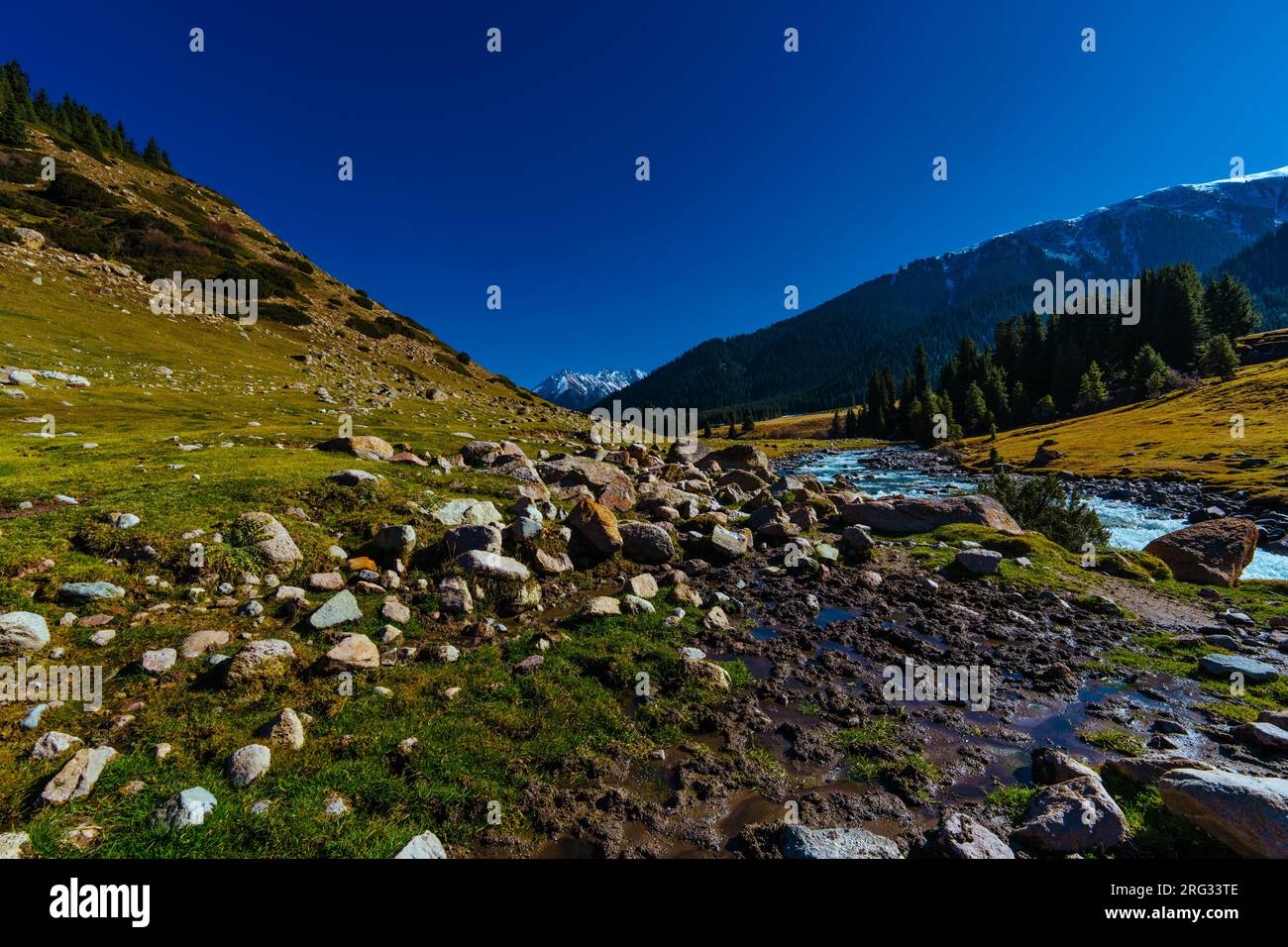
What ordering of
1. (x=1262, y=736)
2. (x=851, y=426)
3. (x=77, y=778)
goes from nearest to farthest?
(x=77, y=778)
(x=1262, y=736)
(x=851, y=426)

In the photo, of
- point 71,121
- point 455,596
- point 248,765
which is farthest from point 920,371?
point 71,121

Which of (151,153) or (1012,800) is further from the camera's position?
(151,153)

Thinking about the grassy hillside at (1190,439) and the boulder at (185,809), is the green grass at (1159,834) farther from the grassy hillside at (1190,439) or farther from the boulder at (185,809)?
the grassy hillside at (1190,439)

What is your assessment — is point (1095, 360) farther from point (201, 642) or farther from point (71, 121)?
point (71, 121)

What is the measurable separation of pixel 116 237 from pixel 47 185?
1323 cm

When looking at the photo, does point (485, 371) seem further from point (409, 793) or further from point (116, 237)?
A: point (409, 793)

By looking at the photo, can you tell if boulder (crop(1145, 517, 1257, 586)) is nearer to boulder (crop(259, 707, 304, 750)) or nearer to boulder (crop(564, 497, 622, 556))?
boulder (crop(564, 497, 622, 556))

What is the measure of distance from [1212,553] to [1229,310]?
5096 inches

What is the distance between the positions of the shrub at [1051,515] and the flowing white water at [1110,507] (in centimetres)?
324

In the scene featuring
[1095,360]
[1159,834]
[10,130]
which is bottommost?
[1159,834]

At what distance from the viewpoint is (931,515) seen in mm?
19469

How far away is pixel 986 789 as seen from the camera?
6191 millimetres
